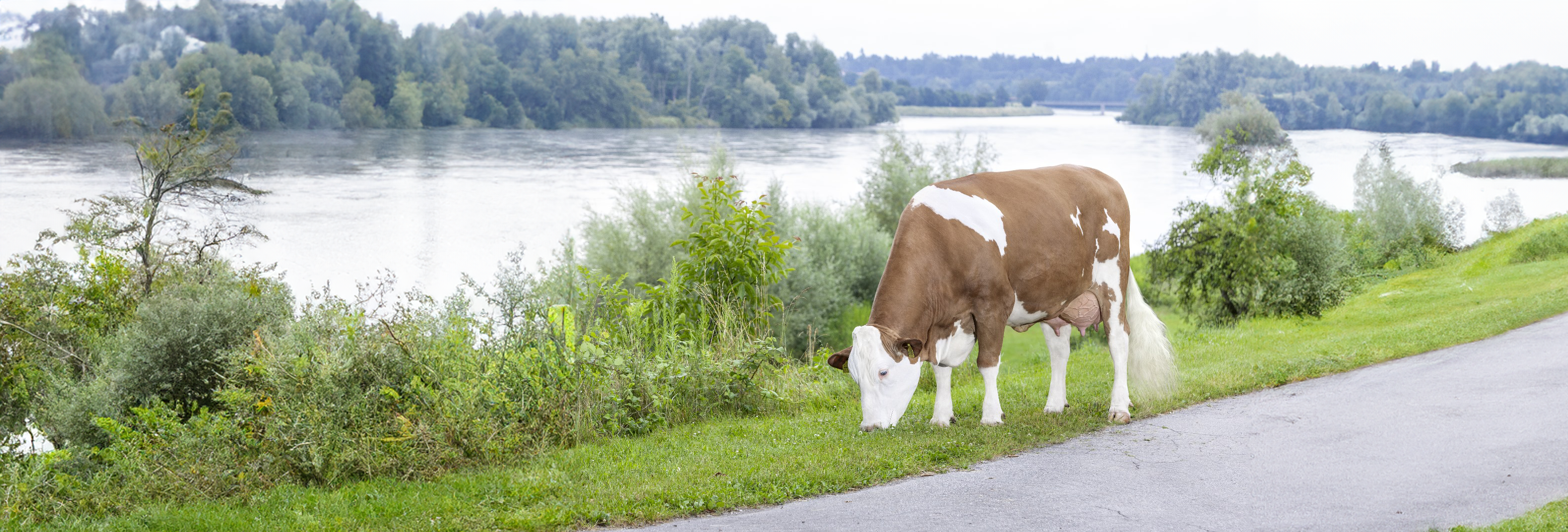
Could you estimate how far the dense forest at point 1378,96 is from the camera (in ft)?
276

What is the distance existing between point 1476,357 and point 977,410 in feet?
18.1

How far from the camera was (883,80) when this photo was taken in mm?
106688

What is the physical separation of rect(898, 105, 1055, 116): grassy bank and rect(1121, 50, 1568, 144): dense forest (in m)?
17.3

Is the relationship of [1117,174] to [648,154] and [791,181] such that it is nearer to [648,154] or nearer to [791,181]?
[791,181]

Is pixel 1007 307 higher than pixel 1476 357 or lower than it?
higher

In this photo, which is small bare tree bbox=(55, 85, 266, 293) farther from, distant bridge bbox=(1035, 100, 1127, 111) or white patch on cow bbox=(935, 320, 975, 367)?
distant bridge bbox=(1035, 100, 1127, 111)

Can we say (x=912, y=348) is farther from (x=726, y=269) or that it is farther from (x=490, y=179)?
(x=490, y=179)

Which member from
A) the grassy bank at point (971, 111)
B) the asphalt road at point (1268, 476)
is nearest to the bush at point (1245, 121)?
the grassy bank at point (971, 111)

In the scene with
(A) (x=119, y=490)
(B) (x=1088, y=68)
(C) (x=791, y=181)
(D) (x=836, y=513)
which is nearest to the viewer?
(D) (x=836, y=513)

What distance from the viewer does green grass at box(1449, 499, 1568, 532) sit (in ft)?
16.6

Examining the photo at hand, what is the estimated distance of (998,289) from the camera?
7.01 m

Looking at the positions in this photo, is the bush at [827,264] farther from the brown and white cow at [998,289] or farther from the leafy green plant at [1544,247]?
the brown and white cow at [998,289]

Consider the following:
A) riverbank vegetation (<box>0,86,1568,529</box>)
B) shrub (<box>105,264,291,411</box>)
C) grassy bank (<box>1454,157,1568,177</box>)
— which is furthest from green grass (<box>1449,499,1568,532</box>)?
grassy bank (<box>1454,157,1568,177</box>)

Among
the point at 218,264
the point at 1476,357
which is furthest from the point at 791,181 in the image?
the point at 1476,357
